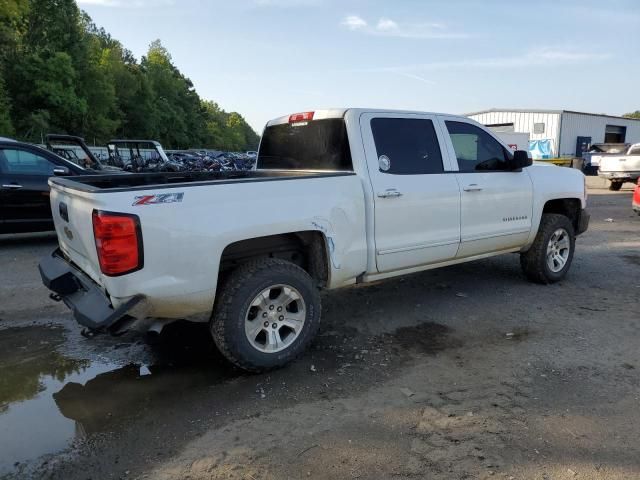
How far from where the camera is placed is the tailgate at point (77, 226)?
3.27 m

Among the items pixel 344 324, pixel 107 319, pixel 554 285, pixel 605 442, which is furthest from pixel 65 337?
pixel 554 285

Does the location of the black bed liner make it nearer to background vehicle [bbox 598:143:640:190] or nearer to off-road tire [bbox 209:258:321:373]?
off-road tire [bbox 209:258:321:373]

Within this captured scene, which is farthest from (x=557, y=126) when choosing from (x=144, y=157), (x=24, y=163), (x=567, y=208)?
(x=24, y=163)

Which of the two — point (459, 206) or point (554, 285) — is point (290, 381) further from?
point (554, 285)

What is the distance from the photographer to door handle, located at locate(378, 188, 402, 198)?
417cm

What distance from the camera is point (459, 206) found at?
4773mm

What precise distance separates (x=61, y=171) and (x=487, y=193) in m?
6.71

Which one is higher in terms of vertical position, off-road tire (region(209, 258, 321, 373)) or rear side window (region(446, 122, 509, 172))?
rear side window (region(446, 122, 509, 172))

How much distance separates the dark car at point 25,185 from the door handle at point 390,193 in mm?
6088

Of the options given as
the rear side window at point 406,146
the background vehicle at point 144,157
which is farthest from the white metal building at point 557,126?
the rear side window at point 406,146

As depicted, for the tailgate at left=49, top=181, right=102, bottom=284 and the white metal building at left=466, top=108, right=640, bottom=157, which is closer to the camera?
the tailgate at left=49, top=181, right=102, bottom=284

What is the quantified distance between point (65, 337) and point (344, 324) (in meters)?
2.54

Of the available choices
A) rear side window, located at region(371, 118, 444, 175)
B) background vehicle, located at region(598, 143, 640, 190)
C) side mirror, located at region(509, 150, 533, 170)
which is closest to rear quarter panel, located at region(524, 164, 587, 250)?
side mirror, located at region(509, 150, 533, 170)

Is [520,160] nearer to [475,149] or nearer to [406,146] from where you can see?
[475,149]
